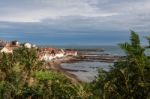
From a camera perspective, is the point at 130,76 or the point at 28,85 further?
Result: the point at 28,85

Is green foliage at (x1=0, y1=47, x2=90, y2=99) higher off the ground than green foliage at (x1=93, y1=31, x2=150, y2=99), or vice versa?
green foliage at (x1=93, y1=31, x2=150, y2=99)

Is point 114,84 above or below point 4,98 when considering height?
above

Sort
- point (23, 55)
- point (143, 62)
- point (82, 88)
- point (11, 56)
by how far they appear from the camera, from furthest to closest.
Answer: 1. point (11, 56)
2. point (23, 55)
3. point (82, 88)
4. point (143, 62)

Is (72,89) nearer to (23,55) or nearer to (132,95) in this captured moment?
(132,95)

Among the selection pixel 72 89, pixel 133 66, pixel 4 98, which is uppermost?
pixel 133 66

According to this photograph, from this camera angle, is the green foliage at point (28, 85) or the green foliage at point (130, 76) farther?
the green foliage at point (28, 85)

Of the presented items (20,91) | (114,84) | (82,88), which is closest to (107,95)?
(114,84)

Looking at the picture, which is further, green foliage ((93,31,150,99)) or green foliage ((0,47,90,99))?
green foliage ((0,47,90,99))

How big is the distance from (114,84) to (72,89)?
252 inches

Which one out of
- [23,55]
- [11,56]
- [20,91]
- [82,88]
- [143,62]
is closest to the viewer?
[143,62]

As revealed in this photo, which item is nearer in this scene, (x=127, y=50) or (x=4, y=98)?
(x=127, y=50)

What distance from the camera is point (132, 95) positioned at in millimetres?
17047

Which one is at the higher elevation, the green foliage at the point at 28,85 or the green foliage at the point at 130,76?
the green foliage at the point at 130,76

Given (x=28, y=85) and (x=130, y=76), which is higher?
(x=130, y=76)
